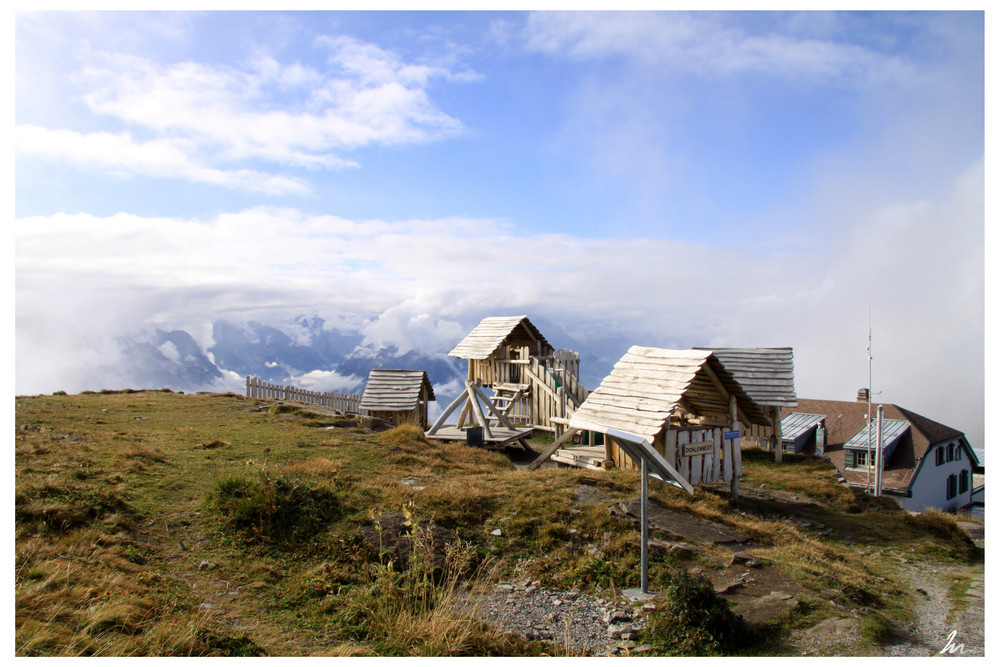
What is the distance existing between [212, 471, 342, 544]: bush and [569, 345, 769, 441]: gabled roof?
537 centimetres

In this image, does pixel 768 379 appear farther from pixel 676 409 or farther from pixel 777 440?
pixel 676 409

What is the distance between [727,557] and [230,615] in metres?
8.22

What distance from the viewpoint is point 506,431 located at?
22.1 metres

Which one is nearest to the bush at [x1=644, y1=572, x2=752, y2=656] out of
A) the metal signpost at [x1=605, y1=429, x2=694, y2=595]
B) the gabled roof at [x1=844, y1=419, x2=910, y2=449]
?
the metal signpost at [x1=605, y1=429, x2=694, y2=595]

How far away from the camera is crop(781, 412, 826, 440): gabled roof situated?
38.8 m

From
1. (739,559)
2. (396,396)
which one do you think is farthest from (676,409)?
(396,396)

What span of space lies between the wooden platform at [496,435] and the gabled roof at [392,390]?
3.70 meters

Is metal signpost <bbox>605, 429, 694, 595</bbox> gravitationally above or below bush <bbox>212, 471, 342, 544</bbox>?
above

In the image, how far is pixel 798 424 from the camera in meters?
40.4

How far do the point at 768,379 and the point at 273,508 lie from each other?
21.2 metres

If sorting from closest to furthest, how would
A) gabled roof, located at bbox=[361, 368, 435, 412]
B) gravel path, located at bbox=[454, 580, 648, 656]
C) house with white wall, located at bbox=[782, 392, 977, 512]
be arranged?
gravel path, located at bbox=[454, 580, 648, 656] → gabled roof, located at bbox=[361, 368, 435, 412] → house with white wall, located at bbox=[782, 392, 977, 512]

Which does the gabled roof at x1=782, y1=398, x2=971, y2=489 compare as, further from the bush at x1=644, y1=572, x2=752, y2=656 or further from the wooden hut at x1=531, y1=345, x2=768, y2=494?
the bush at x1=644, y1=572, x2=752, y2=656
